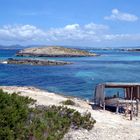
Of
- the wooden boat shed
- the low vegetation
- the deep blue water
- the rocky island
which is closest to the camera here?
the low vegetation

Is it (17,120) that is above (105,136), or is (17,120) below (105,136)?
above

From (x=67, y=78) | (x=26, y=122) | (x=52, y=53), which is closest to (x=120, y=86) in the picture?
(x=26, y=122)

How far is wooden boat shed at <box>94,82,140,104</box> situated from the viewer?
88.5 feet

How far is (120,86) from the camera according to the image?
27672 mm

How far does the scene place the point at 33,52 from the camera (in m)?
148

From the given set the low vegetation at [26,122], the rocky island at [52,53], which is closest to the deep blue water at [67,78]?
the low vegetation at [26,122]

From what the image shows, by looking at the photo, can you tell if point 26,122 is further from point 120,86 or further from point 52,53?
point 52,53

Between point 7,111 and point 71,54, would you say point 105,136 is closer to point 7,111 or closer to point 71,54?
point 7,111

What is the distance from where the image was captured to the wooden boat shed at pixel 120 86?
88.5 ft

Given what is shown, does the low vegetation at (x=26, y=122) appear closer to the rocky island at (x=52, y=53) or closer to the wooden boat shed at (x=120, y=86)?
the wooden boat shed at (x=120, y=86)

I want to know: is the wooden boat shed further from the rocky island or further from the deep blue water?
the rocky island

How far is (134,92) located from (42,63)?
217 ft

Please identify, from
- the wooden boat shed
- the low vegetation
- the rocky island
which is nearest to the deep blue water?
the wooden boat shed

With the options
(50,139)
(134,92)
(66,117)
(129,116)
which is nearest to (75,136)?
(66,117)
